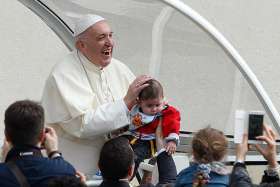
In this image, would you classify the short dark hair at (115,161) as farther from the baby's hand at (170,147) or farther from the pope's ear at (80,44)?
A: the pope's ear at (80,44)

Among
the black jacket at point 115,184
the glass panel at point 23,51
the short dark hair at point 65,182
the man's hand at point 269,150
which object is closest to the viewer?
the short dark hair at point 65,182

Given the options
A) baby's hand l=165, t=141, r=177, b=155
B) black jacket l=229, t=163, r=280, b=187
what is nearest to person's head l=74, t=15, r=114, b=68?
baby's hand l=165, t=141, r=177, b=155

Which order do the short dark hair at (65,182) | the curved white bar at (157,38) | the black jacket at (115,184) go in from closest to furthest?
the short dark hair at (65,182) < the black jacket at (115,184) < the curved white bar at (157,38)

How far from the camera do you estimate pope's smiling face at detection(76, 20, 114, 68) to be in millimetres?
5551

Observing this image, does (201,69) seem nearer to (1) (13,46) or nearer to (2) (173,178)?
(2) (173,178)

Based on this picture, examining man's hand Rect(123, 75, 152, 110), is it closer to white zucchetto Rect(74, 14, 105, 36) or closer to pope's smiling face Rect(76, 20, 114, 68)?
pope's smiling face Rect(76, 20, 114, 68)

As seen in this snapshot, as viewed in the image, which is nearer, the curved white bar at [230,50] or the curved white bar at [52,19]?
the curved white bar at [230,50]

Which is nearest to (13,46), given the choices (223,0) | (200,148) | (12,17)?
(12,17)

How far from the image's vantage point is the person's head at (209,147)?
450cm

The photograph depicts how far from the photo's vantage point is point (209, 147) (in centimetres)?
450

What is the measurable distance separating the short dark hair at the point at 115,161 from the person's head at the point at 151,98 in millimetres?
955

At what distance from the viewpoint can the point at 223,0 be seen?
845 cm

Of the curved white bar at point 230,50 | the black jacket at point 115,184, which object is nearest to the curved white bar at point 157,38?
the curved white bar at point 230,50

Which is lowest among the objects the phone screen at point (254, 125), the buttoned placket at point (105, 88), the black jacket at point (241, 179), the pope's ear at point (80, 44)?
the black jacket at point (241, 179)
